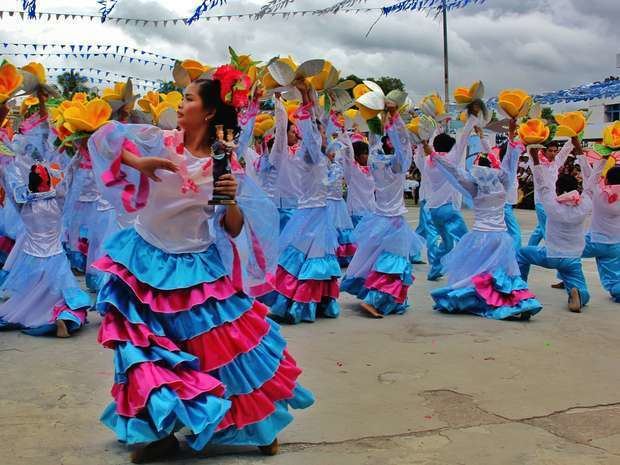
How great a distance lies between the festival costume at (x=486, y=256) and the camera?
6.79 m

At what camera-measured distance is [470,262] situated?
22.9 ft

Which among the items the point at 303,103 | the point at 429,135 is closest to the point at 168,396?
the point at 303,103

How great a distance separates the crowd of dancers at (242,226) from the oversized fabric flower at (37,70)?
0.06 ft

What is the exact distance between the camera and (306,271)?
675 cm

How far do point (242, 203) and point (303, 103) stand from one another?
9.15 feet

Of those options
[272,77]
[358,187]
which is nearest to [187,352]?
[272,77]

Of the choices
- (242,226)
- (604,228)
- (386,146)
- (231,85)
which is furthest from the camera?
(604,228)

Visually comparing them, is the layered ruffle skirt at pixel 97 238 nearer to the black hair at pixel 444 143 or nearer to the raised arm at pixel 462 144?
the raised arm at pixel 462 144

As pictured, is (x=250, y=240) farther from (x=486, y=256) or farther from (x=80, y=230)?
(x=80, y=230)

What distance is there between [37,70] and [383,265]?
368 cm

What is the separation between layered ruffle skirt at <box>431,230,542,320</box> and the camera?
675cm

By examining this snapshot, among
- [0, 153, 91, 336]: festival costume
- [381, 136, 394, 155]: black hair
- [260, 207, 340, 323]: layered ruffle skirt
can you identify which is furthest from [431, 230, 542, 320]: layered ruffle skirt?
[0, 153, 91, 336]: festival costume

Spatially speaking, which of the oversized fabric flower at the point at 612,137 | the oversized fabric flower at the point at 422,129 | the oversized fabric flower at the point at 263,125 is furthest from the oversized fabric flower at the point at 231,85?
the oversized fabric flower at the point at 263,125

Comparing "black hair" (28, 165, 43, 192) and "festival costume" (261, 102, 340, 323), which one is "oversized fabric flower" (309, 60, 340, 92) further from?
"black hair" (28, 165, 43, 192)
